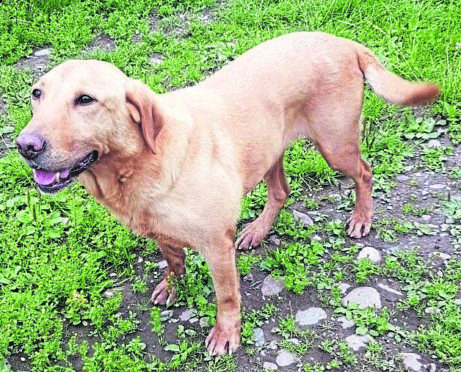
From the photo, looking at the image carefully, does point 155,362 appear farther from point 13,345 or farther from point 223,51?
point 223,51

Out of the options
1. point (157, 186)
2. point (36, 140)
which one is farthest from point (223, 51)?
point (36, 140)

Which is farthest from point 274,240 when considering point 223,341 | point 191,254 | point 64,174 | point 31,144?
point 31,144

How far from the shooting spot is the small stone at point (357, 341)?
3.50 meters

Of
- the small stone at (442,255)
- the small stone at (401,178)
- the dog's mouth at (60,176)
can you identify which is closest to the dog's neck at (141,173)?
the dog's mouth at (60,176)

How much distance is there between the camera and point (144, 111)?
2912 millimetres

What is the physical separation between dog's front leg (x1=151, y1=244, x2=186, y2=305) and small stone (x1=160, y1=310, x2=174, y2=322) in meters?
0.05

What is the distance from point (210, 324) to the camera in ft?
12.1

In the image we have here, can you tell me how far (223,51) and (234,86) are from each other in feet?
8.45

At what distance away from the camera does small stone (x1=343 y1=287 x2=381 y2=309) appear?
147 inches

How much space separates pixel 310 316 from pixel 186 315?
721 mm

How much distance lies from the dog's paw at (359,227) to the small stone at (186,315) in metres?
1.18

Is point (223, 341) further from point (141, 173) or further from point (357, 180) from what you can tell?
point (357, 180)

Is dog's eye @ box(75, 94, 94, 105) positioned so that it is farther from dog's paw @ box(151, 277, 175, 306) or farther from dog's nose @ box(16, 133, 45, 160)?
dog's paw @ box(151, 277, 175, 306)

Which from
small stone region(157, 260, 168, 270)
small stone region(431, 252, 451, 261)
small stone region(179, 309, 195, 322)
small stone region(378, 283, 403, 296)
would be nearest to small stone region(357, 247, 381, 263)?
small stone region(378, 283, 403, 296)
